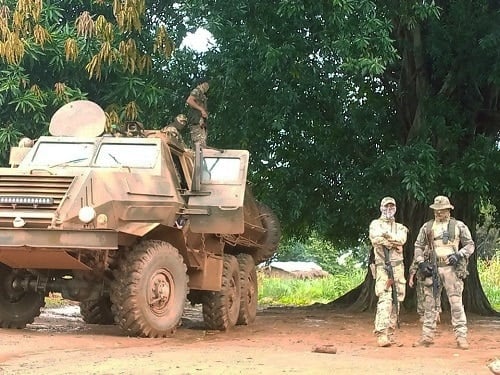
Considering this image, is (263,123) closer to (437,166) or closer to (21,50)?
(437,166)

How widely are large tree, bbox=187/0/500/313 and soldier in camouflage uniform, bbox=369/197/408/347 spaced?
2398mm

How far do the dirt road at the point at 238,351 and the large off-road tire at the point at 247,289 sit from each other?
226 millimetres

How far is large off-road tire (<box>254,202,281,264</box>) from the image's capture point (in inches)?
584

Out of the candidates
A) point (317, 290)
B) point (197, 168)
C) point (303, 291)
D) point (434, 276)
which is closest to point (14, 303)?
point (197, 168)

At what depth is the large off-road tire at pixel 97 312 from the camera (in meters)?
13.3

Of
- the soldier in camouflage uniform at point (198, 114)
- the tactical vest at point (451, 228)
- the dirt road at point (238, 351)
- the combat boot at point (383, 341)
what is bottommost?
the dirt road at point (238, 351)

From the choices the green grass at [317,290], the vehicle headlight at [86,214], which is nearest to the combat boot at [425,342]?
the vehicle headlight at [86,214]

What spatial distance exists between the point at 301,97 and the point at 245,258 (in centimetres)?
299

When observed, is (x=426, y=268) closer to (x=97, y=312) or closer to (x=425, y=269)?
(x=425, y=269)

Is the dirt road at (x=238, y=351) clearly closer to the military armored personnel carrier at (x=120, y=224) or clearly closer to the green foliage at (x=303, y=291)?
the military armored personnel carrier at (x=120, y=224)

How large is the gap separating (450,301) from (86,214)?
4.05 meters

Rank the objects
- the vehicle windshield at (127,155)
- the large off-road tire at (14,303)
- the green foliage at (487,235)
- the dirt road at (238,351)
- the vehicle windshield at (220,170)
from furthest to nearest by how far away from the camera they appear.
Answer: the green foliage at (487,235)
the vehicle windshield at (220,170)
the large off-road tire at (14,303)
the vehicle windshield at (127,155)
the dirt road at (238,351)

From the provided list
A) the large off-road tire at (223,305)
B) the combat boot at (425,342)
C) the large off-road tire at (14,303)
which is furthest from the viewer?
the large off-road tire at (223,305)

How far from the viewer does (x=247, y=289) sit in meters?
14.0
